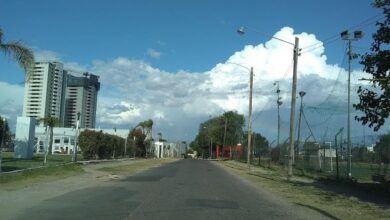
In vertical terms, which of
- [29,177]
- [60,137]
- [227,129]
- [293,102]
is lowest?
[29,177]

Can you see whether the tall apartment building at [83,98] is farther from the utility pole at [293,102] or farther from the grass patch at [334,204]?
the grass patch at [334,204]

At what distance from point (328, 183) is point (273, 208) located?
559 inches

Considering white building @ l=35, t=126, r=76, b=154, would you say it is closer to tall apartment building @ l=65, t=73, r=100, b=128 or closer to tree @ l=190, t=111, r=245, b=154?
tall apartment building @ l=65, t=73, r=100, b=128

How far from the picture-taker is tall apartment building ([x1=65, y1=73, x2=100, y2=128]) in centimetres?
9625

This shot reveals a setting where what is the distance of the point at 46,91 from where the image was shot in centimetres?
6366

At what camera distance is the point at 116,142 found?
67375mm

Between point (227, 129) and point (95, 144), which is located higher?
point (227, 129)

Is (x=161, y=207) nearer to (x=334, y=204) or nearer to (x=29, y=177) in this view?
(x=334, y=204)

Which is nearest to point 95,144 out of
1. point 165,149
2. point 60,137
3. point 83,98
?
point 83,98

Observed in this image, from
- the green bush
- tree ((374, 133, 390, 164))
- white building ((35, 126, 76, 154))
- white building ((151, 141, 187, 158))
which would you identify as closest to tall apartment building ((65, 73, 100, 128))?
white building ((35, 126, 76, 154))

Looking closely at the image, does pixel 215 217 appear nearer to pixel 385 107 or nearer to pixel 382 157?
pixel 385 107

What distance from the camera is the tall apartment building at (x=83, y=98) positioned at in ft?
316

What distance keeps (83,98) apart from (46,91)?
35773 mm

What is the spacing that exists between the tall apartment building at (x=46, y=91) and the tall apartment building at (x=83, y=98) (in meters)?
10.7
